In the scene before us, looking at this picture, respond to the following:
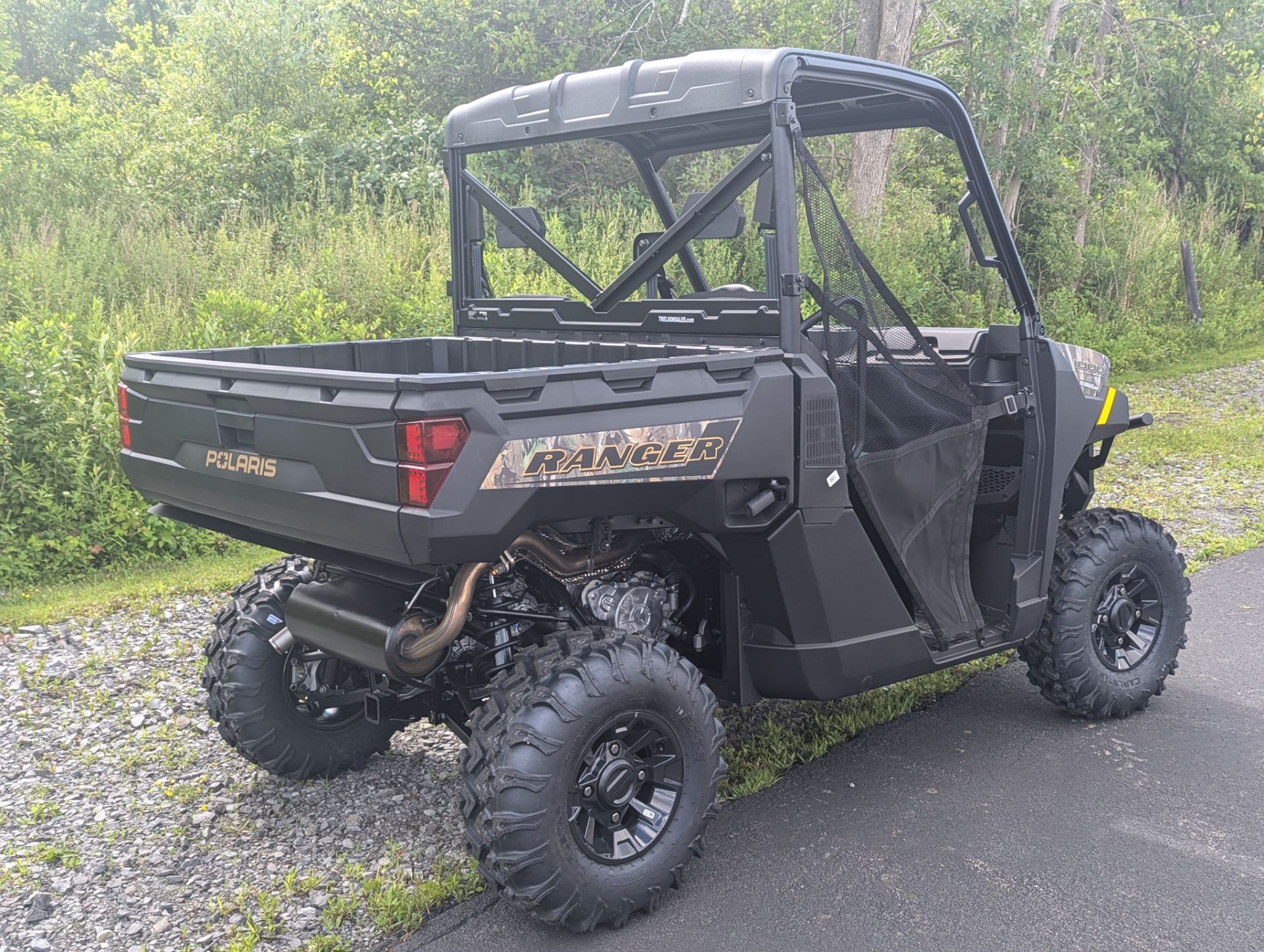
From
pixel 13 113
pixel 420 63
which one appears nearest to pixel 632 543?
pixel 13 113

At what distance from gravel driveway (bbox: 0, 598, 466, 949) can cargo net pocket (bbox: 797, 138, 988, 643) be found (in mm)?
1712

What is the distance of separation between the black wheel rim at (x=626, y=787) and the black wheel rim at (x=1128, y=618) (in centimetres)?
207

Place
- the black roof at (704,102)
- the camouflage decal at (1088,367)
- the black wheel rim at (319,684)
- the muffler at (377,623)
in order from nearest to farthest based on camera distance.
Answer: the muffler at (377,623)
the black roof at (704,102)
the black wheel rim at (319,684)
the camouflage decal at (1088,367)

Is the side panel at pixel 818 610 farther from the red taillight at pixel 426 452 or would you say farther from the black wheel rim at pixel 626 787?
the red taillight at pixel 426 452

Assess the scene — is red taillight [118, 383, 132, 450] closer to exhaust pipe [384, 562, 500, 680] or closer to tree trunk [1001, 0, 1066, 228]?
exhaust pipe [384, 562, 500, 680]

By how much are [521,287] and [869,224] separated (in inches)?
146

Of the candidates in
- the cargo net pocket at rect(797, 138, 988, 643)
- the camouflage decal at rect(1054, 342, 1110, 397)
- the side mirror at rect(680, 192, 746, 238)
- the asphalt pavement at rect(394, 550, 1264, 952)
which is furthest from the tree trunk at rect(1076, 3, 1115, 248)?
the side mirror at rect(680, 192, 746, 238)

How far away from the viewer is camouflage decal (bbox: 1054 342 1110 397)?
4.23 metres

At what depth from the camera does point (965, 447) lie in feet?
12.9

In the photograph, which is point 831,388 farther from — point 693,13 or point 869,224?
point 693,13

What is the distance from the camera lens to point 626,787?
3158 millimetres

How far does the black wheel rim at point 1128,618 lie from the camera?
4473 mm

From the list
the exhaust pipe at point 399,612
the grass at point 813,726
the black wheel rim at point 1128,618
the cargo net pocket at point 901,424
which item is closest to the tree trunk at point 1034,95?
the black wheel rim at point 1128,618

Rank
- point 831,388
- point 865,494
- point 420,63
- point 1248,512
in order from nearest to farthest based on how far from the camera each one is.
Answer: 1. point 831,388
2. point 865,494
3. point 1248,512
4. point 420,63
